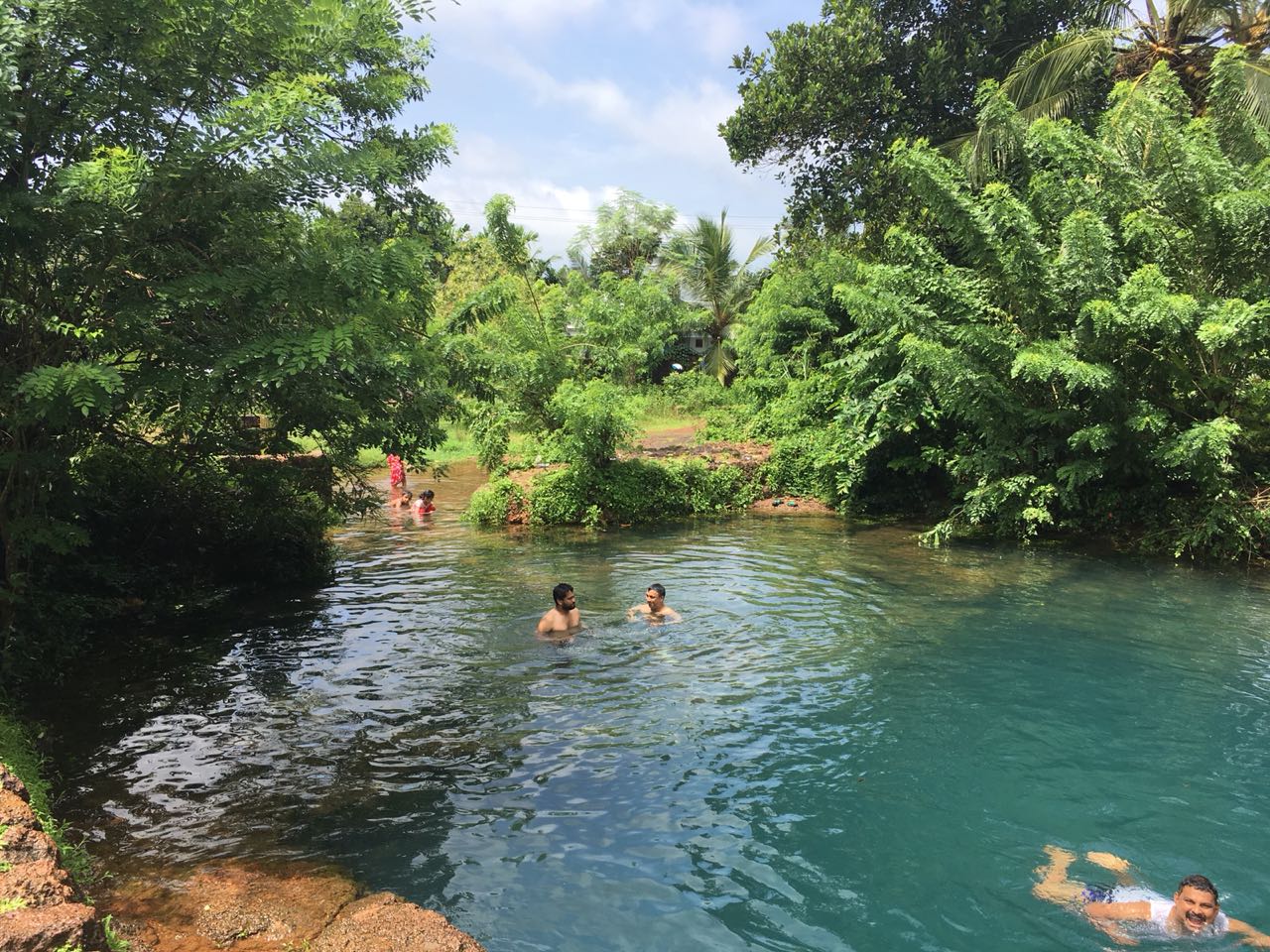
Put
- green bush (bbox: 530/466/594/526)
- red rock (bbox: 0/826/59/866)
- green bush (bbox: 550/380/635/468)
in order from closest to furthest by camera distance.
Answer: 1. red rock (bbox: 0/826/59/866)
2. green bush (bbox: 550/380/635/468)
3. green bush (bbox: 530/466/594/526)

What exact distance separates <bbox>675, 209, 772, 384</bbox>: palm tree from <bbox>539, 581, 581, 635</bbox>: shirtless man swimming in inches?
1123

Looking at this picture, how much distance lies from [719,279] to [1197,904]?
36.3 meters

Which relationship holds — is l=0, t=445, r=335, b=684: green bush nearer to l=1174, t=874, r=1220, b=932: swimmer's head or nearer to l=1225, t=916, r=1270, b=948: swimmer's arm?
l=1174, t=874, r=1220, b=932: swimmer's head

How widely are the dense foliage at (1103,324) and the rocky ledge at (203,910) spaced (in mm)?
12776

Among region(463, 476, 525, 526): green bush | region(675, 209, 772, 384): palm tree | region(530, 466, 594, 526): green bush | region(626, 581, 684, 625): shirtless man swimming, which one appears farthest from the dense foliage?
region(675, 209, 772, 384): palm tree

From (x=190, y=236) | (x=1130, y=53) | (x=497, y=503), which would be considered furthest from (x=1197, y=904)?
(x=1130, y=53)

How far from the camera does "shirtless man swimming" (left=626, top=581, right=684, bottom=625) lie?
1106 centimetres

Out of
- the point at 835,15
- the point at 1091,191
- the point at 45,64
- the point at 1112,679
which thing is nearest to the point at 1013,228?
the point at 1091,191

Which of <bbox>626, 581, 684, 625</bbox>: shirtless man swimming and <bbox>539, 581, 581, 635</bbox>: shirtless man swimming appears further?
<bbox>626, 581, 684, 625</bbox>: shirtless man swimming

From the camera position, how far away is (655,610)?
11.3 metres

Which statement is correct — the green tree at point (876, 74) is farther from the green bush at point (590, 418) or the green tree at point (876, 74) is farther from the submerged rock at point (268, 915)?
the submerged rock at point (268, 915)

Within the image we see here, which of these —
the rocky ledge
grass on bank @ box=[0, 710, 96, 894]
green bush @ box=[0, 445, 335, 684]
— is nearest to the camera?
the rocky ledge

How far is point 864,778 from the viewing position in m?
6.90

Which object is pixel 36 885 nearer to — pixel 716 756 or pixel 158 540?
pixel 716 756
